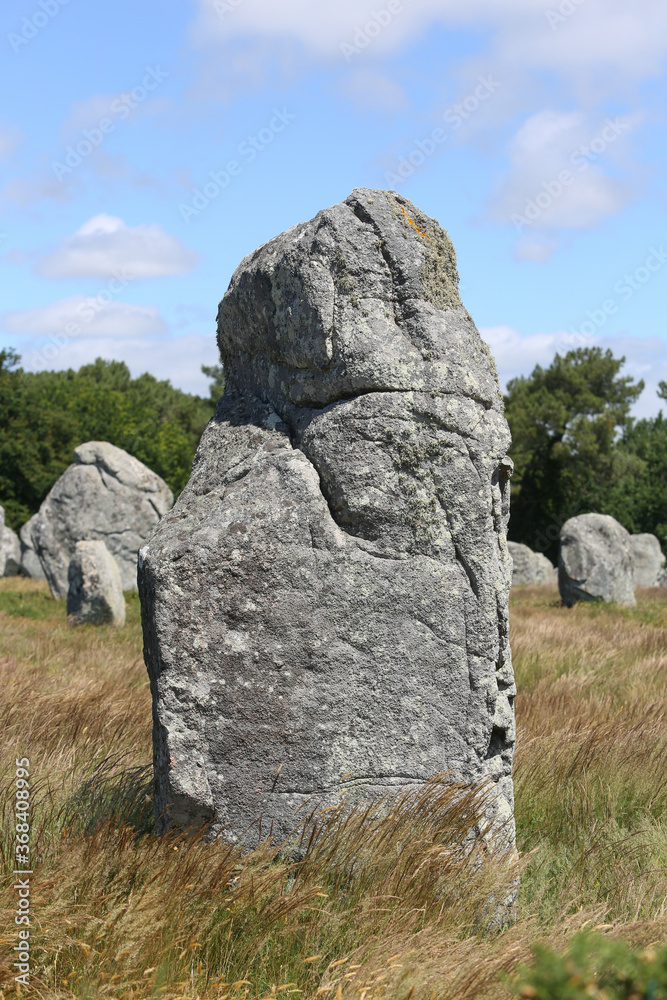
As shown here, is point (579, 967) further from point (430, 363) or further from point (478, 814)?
point (430, 363)

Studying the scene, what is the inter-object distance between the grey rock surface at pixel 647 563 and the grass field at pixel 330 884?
84.2 ft

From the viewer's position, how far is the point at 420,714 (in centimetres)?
333

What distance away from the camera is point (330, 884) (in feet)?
9.80

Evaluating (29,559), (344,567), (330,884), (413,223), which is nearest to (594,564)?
(413,223)

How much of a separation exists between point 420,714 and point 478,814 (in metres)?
0.43

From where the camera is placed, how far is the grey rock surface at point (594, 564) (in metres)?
17.0

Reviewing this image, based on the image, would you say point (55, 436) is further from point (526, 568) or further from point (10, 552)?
point (526, 568)

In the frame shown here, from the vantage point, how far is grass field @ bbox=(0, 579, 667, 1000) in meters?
2.48

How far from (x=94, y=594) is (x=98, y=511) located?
5.16m

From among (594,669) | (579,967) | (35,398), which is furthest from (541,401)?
(579,967)

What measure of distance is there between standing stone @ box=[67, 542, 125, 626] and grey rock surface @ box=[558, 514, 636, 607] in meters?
9.18

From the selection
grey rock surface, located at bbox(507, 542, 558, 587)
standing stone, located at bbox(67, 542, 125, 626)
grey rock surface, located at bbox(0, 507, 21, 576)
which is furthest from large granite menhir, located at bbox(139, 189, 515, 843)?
grey rock surface, located at bbox(0, 507, 21, 576)

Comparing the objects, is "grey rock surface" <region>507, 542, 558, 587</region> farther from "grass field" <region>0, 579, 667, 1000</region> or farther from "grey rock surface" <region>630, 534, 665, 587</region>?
"grass field" <region>0, 579, 667, 1000</region>

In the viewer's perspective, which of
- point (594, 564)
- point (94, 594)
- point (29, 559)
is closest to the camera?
point (94, 594)
